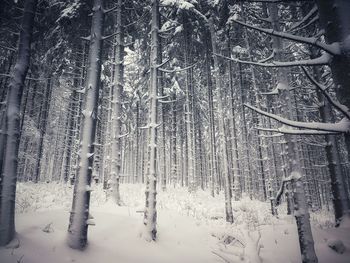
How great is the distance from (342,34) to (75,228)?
5458 millimetres

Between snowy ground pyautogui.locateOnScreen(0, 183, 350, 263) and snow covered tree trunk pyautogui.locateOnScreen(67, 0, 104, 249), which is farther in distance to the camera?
snow covered tree trunk pyautogui.locateOnScreen(67, 0, 104, 249)

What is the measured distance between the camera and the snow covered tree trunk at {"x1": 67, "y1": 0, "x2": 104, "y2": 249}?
16.4 ft

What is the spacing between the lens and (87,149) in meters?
5.52

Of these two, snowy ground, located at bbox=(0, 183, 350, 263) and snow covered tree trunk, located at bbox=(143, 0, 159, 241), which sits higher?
snow covered tree trunk, located at bbox=(143, 0, 159, 241)

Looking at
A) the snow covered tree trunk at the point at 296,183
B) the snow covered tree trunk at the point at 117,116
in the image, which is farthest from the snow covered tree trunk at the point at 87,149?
the snow covered tree trunk at the point at 296,183

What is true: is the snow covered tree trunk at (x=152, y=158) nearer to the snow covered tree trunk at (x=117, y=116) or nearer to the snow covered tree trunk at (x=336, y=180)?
the snow covered tree trunk at (x=117, y=116)

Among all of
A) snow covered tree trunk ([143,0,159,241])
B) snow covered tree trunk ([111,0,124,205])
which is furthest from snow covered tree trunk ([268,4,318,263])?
Result: snow covered tree trunk ([111,0,124,205])

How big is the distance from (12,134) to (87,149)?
1.63 meters

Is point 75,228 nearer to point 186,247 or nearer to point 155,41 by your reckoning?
point 186,247

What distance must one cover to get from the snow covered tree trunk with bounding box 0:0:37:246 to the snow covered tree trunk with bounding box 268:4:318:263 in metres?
5.74

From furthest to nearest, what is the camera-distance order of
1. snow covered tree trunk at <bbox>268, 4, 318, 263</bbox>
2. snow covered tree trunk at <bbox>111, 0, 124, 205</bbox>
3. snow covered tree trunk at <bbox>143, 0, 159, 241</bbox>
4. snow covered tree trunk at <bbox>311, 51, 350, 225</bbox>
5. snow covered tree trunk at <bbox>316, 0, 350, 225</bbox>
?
1. snow covered tree trunk at <bbox>111, 0, 124, 205</bbox>
2. snow covered tree trunk at <bbox>311, 51, 350, 225</bbox>
3. snow covered tree trunk at <bbox>143, 0, 159, 241</bbox>
4. snow covered tree trunk at <bbox>268, 4, 318, 263</bbox>
5. snow covered tree trunk at <bbox>316, 0, 350, 225</bbox>

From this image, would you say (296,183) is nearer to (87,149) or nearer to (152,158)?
(152,158)

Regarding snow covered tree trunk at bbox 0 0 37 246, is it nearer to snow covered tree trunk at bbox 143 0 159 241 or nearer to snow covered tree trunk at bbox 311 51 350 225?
snow covered tree trunk at bbox 143 0 159 241

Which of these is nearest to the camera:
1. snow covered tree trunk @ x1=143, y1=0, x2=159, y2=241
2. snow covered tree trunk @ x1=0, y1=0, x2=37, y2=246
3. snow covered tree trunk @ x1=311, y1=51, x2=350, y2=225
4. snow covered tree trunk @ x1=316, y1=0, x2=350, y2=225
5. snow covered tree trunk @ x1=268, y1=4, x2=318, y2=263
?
snow covered tree trunk @ x1=316, y1=0, x2=350, y2=225
